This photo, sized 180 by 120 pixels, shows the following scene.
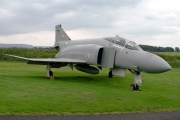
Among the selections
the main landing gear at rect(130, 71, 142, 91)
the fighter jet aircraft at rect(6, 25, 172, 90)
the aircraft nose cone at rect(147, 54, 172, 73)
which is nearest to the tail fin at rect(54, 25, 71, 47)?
the fighter jet aircraft at rect(6, 25, 172, 90)

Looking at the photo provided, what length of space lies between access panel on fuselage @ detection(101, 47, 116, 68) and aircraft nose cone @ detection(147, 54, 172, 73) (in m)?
2.60

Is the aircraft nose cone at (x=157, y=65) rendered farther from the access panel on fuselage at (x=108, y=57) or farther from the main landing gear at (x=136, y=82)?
the access panel on fuselage at (x=108, y=57)

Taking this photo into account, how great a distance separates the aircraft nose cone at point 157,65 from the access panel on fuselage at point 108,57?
2599mm

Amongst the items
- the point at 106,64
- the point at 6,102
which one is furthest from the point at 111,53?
the point at 6,102

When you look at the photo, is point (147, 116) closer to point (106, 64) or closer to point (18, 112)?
point (18, 112)

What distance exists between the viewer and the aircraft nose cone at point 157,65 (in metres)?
13.1

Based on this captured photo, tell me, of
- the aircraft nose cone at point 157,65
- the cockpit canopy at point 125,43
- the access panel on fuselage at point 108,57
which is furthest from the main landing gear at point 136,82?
the access panel on fuselage at point 108,57

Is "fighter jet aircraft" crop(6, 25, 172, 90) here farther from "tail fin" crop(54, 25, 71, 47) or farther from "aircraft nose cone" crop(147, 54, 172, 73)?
"tail fin" crop(54, 25, 71, 47)

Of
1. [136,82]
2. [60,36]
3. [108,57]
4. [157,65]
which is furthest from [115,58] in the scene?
[60,36]

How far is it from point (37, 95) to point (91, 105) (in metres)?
2.45

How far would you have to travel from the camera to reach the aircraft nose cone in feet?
43.0

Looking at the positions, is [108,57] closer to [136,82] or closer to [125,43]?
[125,43]

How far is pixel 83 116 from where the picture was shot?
785cm

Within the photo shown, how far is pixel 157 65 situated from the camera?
43.3 feet
